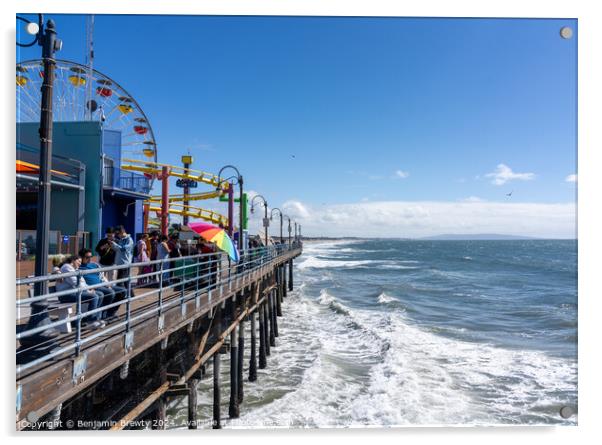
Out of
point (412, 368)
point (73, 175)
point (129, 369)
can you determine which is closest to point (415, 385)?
point (412, 368)

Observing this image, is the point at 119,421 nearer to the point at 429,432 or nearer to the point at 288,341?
the point at 429,432

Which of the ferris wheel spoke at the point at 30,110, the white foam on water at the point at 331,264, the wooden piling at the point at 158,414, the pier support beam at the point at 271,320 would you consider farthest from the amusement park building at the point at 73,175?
the white foam on water at the point at 331,264

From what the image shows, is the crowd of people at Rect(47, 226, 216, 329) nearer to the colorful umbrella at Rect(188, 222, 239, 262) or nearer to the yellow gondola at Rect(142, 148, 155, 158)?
the colorful umbrella at Rect(188, 222, 239, 262)

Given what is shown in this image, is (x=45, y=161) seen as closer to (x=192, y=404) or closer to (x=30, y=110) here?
(x=192, y=404)

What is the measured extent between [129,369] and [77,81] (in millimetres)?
9503

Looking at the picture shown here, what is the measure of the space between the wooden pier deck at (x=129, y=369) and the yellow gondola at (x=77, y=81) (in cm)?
688

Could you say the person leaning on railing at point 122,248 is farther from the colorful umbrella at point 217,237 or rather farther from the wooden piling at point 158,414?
the wooden piling at point 158,414

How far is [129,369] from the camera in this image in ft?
20.5

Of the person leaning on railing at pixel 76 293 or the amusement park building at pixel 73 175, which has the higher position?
the amusement park building at pixel 73 175

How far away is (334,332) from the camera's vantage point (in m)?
19.2

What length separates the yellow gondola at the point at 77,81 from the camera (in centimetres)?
1223
